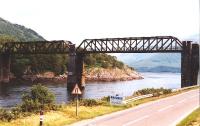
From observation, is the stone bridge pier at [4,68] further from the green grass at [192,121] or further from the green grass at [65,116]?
the green grass at [192,121]

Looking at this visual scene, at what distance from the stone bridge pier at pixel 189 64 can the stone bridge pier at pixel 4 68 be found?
70792mm

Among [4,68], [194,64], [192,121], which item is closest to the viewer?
[192,121]

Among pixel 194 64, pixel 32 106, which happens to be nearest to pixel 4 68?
pixel 194 64

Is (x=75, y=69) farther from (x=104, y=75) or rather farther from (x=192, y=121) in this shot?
(x=192, y=121)

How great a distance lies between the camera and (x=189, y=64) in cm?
10556

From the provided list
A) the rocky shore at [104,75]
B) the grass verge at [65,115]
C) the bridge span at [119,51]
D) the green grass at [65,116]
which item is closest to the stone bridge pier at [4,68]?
the bridge span at [119,51]

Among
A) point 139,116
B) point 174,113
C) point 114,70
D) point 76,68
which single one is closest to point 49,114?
point 139,116

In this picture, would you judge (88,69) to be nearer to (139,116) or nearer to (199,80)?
(199,80)

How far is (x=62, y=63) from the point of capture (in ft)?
601

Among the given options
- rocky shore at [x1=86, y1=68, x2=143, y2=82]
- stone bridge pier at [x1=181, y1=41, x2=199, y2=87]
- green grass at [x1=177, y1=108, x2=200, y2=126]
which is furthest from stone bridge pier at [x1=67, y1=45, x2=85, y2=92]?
green grass at [x1=177, y1=108, x2=200, y2=126]

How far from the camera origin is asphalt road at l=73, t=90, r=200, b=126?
31.8m

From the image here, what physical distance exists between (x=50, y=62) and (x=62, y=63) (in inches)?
212

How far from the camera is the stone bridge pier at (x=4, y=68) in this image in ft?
494

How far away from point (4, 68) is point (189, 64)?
77.1 meters
